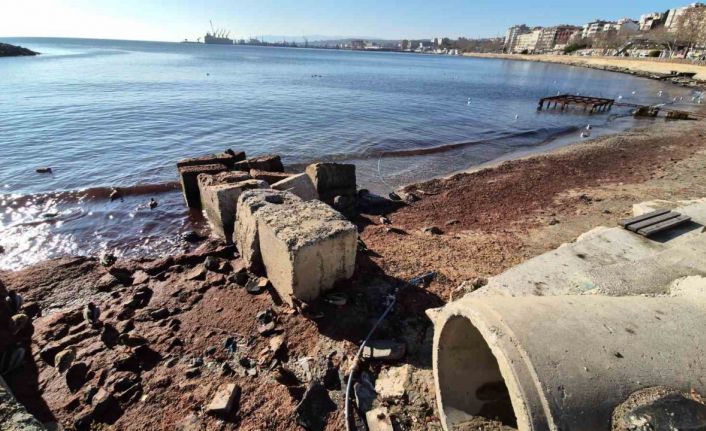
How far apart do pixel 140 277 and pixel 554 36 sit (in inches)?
8574

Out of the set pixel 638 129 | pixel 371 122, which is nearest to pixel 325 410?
pixel 371 122

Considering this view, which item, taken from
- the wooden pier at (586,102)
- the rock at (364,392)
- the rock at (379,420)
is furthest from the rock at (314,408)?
the wooden pier at (586,102)

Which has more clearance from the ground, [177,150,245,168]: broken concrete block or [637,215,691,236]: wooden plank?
[637,215,691,236]: wooden plank

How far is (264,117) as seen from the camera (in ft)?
71.0

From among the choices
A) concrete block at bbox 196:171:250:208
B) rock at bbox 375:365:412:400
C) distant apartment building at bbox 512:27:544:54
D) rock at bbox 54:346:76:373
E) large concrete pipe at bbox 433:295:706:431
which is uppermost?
distant apartment building at bbox 512:27:544:54

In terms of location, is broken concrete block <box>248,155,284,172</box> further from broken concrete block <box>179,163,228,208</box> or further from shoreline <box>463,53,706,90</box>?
shoreline <box>463,53,706,90</box>

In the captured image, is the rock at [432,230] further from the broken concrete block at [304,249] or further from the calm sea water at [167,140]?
the calm sea water at [167,140]

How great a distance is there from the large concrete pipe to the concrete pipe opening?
0.40 m

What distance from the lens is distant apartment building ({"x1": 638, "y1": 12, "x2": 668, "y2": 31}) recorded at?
453 ft

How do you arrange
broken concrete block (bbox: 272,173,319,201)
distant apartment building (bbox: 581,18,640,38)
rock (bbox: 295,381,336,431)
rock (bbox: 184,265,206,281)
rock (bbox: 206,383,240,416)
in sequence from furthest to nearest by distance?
1. distant apartment building (bbox: 581,18,640,38)
2. broken concrete block (bbox: 272,173,319,201)
3. rock (bbox: 184,265,206,281)
4. rock (bbox: 206,383,240,416)
5. rock (bbox: 295,381,336,431)

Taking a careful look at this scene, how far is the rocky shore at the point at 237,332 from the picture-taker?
11.8 feet

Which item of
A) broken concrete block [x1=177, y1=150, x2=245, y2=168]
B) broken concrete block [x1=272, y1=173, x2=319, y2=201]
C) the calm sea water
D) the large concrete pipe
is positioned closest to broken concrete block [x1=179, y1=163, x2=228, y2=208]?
broken concrete block [x1=177, y1=150, x2=245, y2=168]

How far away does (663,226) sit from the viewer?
5.31 m

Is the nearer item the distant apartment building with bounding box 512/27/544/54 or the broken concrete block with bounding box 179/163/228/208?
the broken concrete block with bounding box 179/163/228/208
